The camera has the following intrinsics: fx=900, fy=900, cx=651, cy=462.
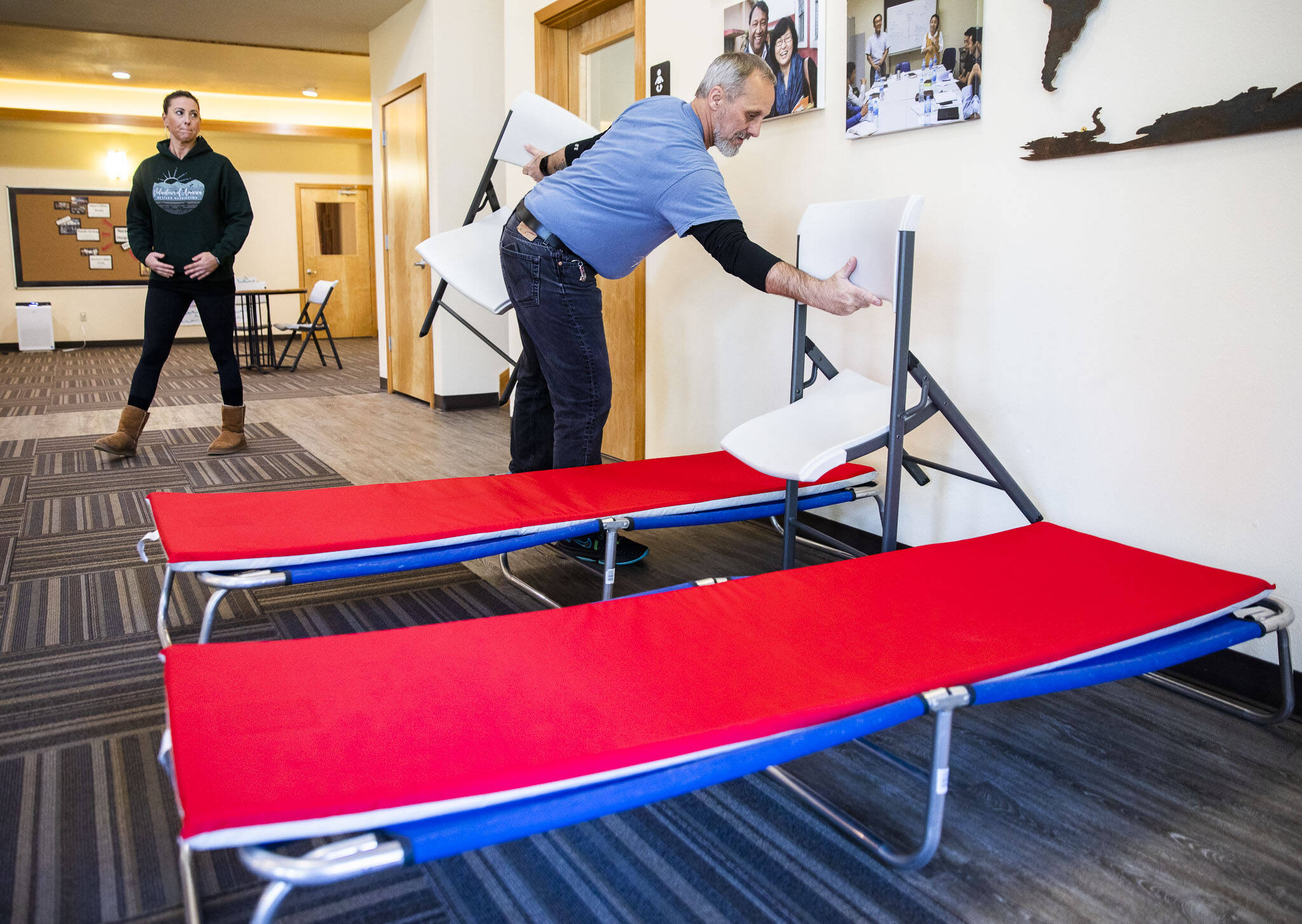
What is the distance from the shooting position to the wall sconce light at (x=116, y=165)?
9719 millimetres

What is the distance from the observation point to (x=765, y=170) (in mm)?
3150

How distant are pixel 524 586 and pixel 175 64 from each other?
7.49m

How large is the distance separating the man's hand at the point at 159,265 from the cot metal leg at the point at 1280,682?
3886mm

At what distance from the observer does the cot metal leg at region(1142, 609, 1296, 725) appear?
170 centimetres

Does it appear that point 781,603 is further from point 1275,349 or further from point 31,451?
point 31,451

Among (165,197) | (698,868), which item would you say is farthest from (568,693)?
(165,197)

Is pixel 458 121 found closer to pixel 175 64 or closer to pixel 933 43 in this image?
pixel 933 43

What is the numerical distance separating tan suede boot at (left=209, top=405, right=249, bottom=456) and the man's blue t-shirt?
2409 millimetres

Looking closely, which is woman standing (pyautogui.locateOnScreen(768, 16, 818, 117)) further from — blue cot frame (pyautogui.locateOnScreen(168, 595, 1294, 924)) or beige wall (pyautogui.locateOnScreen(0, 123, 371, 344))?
beige wall (pyautogui.locateOnScreen(0, 123, 371, 344))

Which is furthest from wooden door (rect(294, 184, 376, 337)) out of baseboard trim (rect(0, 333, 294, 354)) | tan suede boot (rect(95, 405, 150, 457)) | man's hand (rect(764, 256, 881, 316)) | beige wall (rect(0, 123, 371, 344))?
man's hand (rect(764, 256, 881, 316))

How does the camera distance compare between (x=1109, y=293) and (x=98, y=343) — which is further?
(x=98, y=343)

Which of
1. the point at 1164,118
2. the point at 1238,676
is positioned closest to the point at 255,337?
the point at 1164,118

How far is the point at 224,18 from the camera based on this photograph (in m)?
6.12

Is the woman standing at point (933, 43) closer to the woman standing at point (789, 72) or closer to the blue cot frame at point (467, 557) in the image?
the woman standing at point (789, 72)
